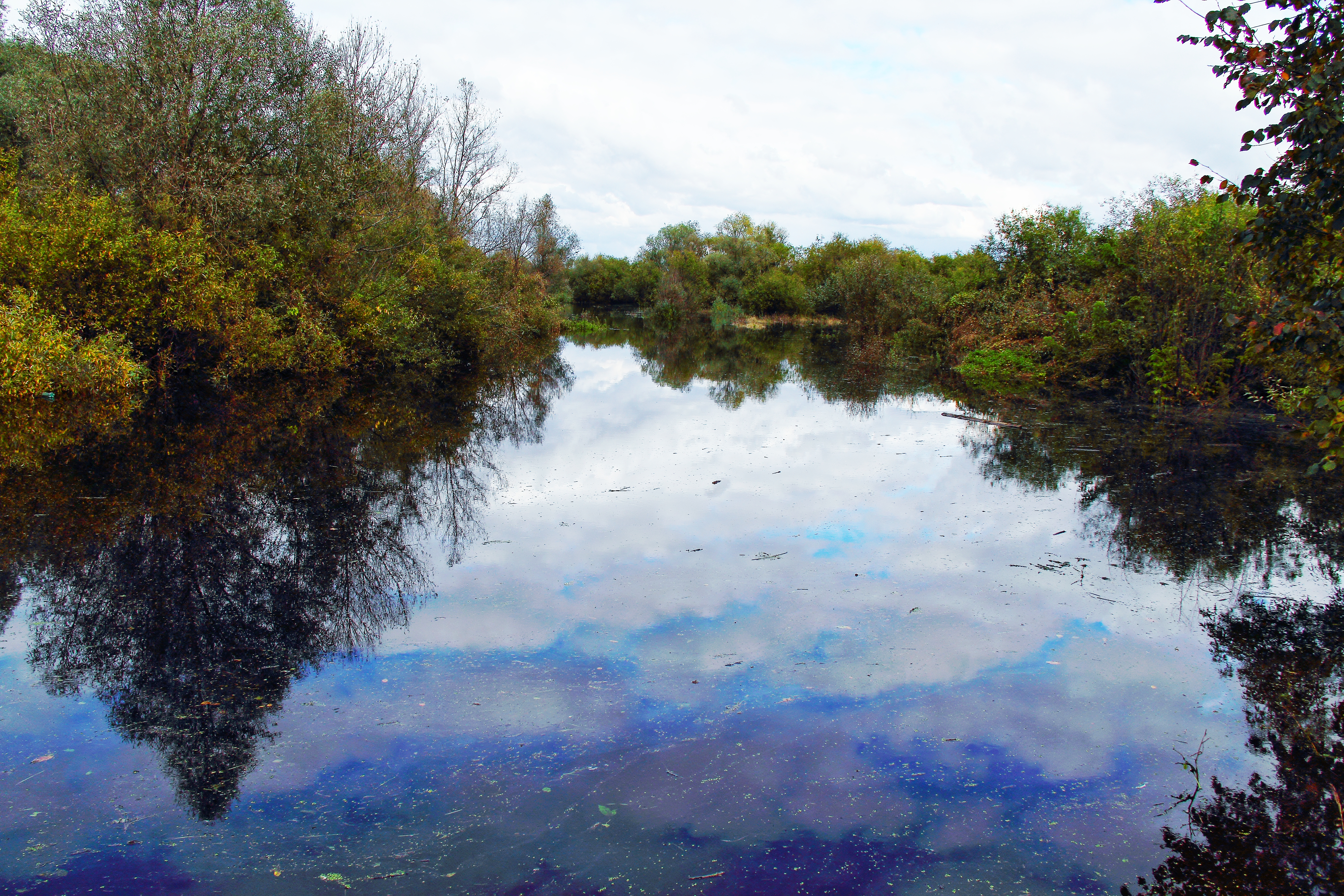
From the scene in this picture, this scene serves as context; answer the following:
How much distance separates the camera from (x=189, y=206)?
18.2 meters

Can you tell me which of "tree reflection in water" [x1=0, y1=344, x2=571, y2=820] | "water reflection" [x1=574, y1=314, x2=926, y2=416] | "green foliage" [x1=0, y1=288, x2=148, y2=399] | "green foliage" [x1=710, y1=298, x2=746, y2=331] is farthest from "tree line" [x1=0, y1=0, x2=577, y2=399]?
"green foliage" [x1=710, y1=298, x2=746, y2=331]

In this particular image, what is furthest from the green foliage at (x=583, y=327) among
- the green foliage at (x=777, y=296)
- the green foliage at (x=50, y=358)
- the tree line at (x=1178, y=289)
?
the green foliage at (x=50, y=358)

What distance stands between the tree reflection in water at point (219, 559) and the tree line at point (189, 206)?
9.79 feet

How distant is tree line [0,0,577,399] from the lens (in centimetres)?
1558

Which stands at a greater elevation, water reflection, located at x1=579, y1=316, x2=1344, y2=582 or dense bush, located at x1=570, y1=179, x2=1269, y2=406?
dense bush, located at x1=570, y1=179, x2=1269, y2=406

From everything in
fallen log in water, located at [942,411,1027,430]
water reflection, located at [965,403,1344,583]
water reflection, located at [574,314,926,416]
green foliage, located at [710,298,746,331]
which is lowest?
water reflection, located at [965,403,1344,583]

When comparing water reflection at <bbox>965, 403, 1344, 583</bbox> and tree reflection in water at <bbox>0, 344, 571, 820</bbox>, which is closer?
tree reflection in water at <bbox>0, 344, 571, 820</bbox>

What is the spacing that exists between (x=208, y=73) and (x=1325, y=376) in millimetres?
22293

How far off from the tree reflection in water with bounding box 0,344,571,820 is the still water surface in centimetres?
4

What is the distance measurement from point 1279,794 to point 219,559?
8.66 metres

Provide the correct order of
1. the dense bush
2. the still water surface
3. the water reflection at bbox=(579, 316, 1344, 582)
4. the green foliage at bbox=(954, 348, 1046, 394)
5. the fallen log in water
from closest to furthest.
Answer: the still water surface
the water reflection at bbox=(579, 316, 1344, 582)
the fallen log in water
the dense bush
the green foliage at bbox=(954, 348, 1046, 394)

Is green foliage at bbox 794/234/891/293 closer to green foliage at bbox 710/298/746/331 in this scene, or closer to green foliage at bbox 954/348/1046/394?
green foliage at bbox 710/298/746/331

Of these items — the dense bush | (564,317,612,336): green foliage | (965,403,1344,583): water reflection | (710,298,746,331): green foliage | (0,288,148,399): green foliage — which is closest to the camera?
(965,403,1344,583): water reflection

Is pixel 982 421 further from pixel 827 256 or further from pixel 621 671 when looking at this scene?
pixel 827 256
